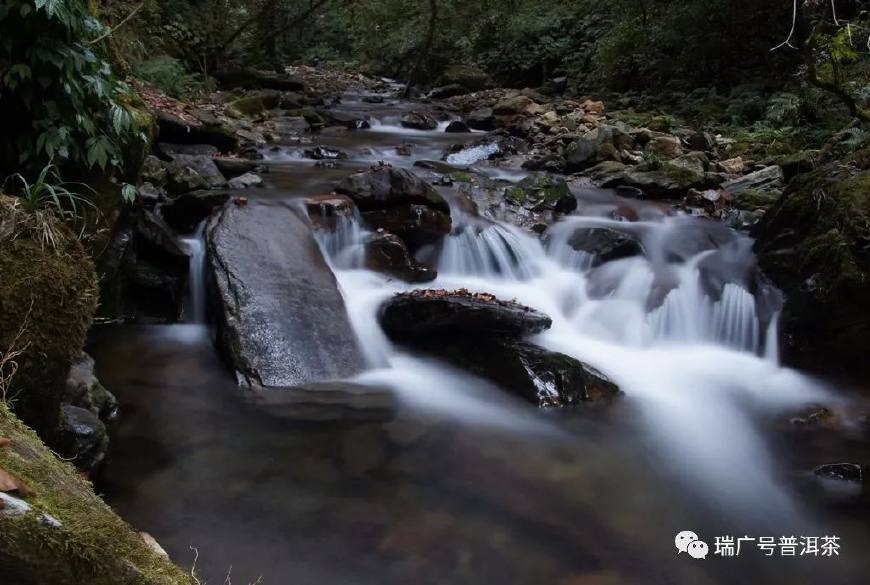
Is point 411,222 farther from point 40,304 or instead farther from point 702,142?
point 702,142

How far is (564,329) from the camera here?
22.7ft

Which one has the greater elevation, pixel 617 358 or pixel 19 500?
pixel 19 500

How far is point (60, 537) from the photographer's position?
167cm

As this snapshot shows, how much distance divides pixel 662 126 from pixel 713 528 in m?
10.7

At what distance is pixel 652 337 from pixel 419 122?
1036 centimetres

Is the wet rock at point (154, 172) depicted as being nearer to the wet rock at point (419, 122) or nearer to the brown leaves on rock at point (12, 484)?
the brown leaves on rock at point (12, 484)

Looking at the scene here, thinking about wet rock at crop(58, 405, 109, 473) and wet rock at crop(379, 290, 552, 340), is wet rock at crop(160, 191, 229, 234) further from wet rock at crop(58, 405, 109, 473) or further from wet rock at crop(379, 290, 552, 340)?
wet rock at crop(58, 405, 109, 473)

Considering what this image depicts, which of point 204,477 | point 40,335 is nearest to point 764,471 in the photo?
point 204,477

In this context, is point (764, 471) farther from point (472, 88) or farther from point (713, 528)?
point (472, 88)

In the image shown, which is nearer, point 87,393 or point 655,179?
point 87,393

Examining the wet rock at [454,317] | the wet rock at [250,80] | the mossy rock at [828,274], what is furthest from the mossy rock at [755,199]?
the wet rock at [250,80]

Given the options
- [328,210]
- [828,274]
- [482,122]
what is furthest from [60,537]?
[482,122]

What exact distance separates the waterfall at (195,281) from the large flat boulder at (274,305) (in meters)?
0.29

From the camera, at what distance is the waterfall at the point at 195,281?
6.19 m
